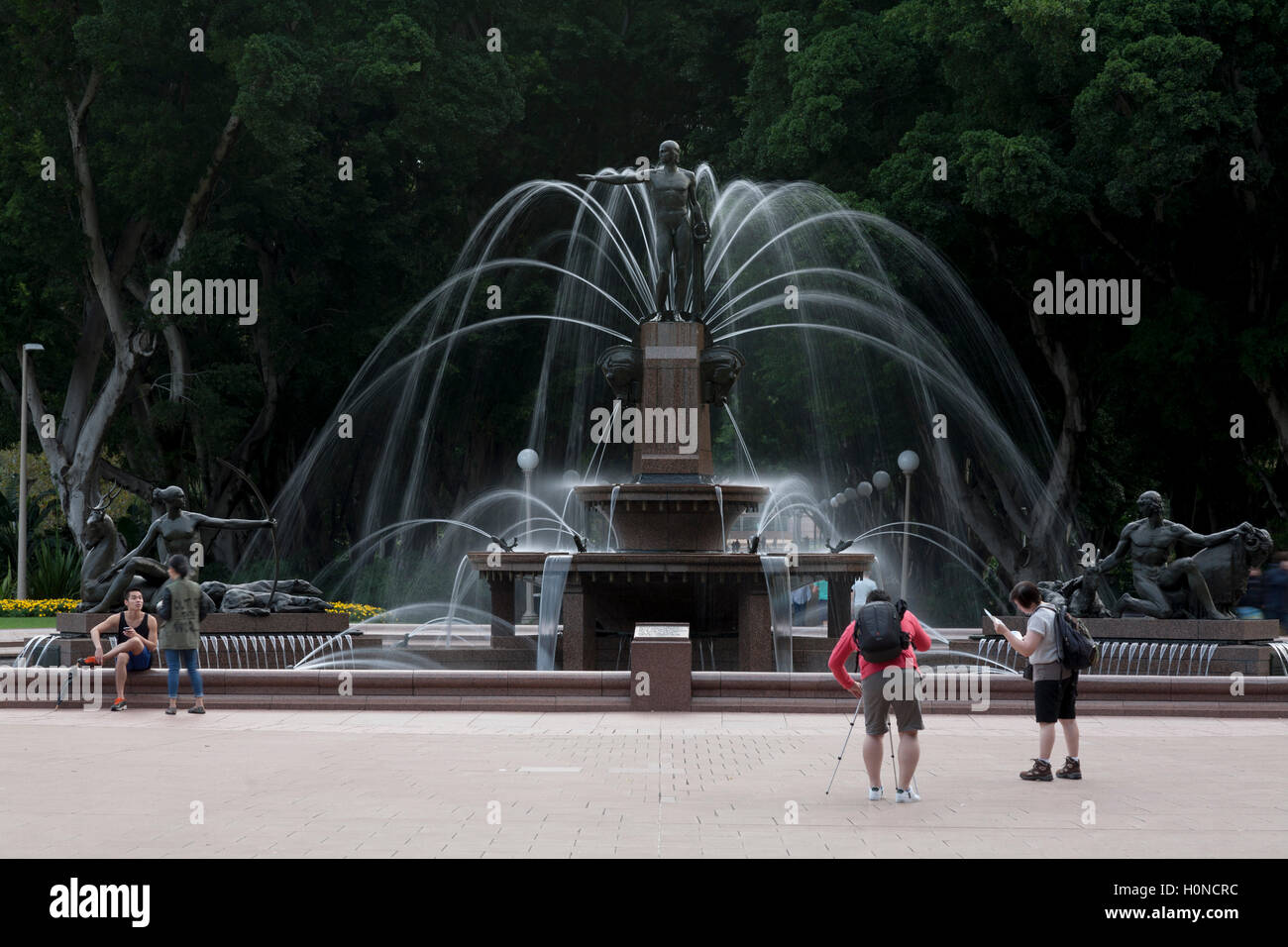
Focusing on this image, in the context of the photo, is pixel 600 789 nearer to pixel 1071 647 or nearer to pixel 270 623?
pixel 1071 647

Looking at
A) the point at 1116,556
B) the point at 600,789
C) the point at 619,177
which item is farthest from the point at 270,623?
the point at 1116,556

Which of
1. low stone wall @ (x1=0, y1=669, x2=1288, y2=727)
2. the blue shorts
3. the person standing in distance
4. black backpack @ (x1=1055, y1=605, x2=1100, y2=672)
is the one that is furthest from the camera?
the blue shorts

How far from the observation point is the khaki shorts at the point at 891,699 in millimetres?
10164

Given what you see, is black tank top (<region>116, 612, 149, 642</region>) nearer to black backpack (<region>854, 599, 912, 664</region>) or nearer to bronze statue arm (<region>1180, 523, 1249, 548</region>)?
black backpack (<region>854, 599, 912, 664</region>)

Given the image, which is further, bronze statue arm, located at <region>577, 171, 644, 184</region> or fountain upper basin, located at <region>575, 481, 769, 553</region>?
bronze statue arm, located at <region>577, 171, 644, 184</region>

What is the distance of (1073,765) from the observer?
1120 cm

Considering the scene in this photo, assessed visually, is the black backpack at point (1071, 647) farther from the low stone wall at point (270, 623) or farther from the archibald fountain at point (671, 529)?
the low stone wall at point (270, 623)

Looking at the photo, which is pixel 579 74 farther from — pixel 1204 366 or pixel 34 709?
pixel 34 709

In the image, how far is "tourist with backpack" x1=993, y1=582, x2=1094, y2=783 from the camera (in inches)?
440

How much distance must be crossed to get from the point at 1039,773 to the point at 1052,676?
0.74m

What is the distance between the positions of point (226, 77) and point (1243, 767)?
32068mm

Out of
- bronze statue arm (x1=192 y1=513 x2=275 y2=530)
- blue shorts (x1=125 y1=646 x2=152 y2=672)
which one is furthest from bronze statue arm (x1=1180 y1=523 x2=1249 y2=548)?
blue shorts (x1=125 y1=646 x2=152 y2=672)

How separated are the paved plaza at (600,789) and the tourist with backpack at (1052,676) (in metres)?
0.21

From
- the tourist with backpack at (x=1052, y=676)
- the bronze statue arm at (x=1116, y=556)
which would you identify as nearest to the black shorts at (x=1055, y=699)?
the tourist with backpack at (x=1052, y=676)
